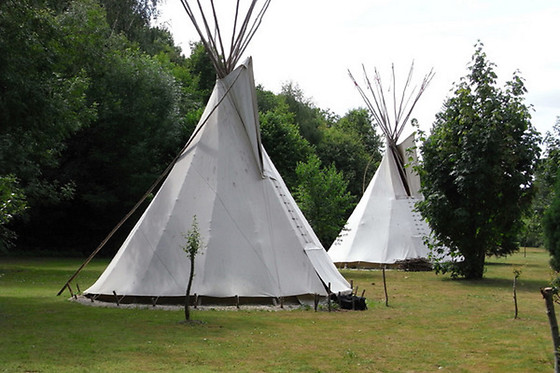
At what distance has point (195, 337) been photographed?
11.1 metres

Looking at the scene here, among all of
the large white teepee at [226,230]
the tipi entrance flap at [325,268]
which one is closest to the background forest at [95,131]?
the large white teepee at [226,230]

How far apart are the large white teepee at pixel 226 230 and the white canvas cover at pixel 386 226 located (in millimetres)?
13026

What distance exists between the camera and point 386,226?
100 feet

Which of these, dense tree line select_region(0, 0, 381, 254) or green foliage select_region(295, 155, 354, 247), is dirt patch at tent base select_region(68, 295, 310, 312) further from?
green foliage select_region(295, 155, 354, 247)

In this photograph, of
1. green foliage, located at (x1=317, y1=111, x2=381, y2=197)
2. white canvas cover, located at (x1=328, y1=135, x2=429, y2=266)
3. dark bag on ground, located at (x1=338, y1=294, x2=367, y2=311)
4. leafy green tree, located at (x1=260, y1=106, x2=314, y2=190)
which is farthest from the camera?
green foliage, located at (x1=317, y1=111, x2=381, y2=197)

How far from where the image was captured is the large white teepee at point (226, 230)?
14.8 metres

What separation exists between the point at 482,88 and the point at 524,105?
1589mm

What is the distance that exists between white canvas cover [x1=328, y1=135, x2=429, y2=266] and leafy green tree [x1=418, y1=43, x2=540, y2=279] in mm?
4229

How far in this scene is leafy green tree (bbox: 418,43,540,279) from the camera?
23.4 meters

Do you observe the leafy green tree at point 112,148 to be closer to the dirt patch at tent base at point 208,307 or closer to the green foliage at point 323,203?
the green foliage at point 323,203

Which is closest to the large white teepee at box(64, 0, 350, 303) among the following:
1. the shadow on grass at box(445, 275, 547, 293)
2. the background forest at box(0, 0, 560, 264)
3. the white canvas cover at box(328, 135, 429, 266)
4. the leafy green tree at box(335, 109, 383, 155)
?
the background forest at box(0, 0, 560, 264)

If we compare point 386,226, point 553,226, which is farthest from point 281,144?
point 553,226

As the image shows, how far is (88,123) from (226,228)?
12694 mm

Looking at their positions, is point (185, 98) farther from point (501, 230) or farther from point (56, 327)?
point (56, 327)
